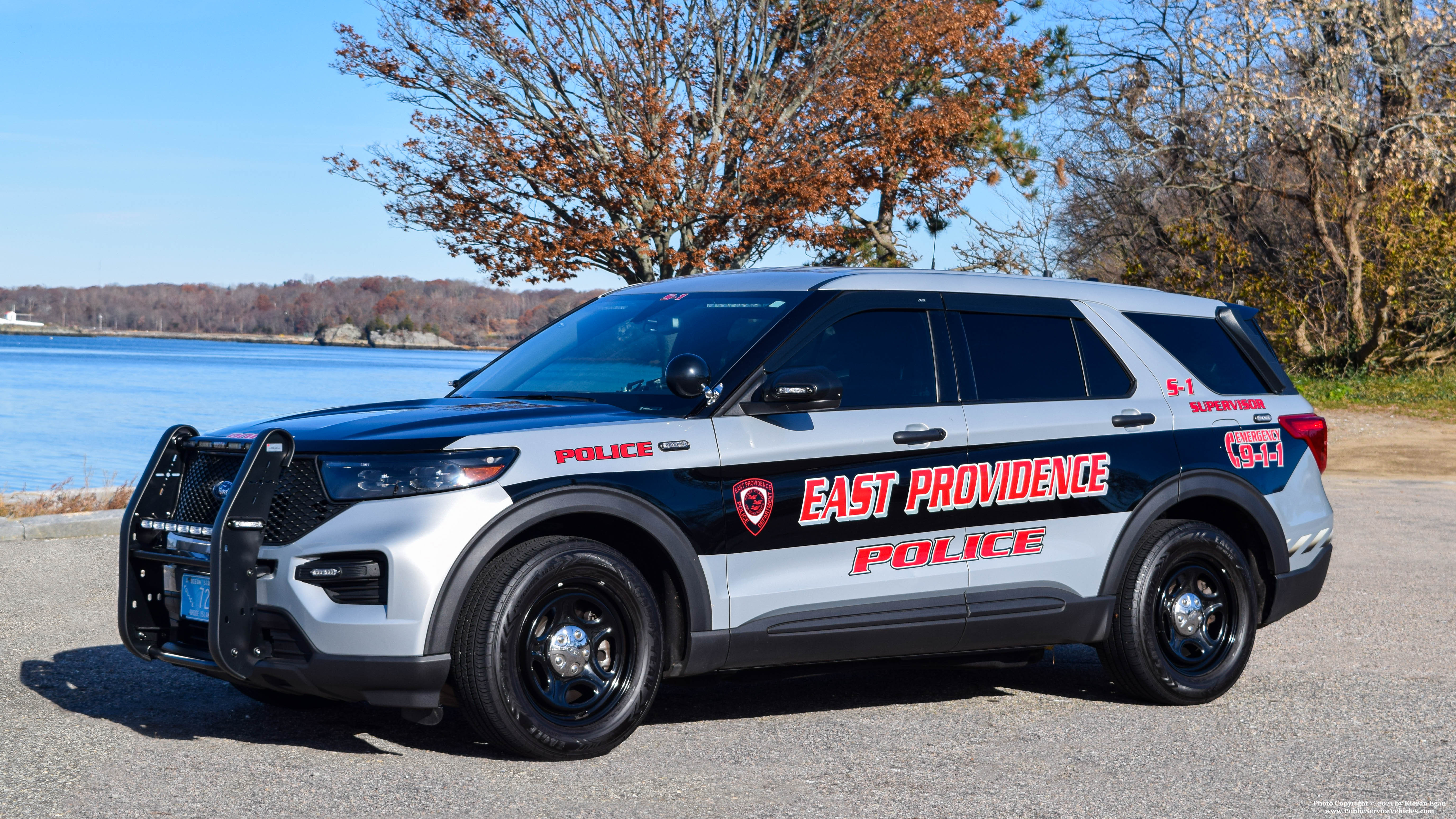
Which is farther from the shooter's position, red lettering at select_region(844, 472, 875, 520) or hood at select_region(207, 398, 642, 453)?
red lettering at select_region(844, 472, 875, 520)

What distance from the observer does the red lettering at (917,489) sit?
552cm

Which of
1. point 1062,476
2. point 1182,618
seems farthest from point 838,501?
point 1182,618

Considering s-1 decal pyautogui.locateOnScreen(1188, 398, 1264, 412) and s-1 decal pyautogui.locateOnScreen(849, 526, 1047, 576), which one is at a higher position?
s-1 decal pyautogui.locateOnScreen(1188, 398, 1264, 412)

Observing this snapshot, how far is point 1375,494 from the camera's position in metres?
16.0

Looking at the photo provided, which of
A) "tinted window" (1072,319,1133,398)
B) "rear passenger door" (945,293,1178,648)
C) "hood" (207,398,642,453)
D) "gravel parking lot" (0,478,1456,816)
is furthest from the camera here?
"tinted window" (1072,319,1133,398)

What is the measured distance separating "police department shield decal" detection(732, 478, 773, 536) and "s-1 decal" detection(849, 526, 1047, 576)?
432 mm

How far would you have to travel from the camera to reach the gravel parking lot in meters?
4.59

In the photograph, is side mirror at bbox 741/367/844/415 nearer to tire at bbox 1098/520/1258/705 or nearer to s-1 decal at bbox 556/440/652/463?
s-1 decal at bbox 556/440/652/463

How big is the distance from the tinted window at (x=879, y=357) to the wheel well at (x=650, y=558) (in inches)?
37.2

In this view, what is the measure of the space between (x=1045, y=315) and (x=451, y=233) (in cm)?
1864

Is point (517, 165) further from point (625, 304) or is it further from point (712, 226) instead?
point (625, 304)

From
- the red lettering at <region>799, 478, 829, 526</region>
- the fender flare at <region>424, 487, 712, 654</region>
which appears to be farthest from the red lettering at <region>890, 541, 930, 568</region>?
the fender flare at <region>424, 487, 712, 654</region>

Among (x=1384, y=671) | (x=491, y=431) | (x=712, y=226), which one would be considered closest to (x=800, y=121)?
(x=712, y=226)

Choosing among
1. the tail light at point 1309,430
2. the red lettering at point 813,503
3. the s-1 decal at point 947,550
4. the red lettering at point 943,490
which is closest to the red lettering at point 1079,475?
the s-1 decal at point 947,550
